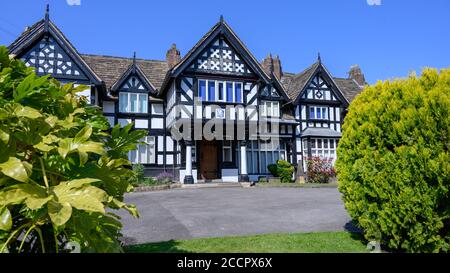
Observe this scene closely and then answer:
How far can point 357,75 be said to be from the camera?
95.8 feet

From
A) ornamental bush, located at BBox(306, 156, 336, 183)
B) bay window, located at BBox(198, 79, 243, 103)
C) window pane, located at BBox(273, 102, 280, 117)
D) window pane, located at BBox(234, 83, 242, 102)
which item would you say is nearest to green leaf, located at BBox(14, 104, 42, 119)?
bay window, located at BBox(198, 79, 243, 103)

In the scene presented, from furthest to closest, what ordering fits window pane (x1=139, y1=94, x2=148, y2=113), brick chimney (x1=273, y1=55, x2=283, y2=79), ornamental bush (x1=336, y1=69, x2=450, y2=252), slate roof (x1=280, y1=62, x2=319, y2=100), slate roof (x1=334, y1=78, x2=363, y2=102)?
slate roof (x1=334, y1=78, x2=363, y2=102) → brick chimney (x1=273, y1=55, x2=283, y2=79) → slate roof (x1=280, y1=62, x2=319, y2=100) → window pane (x1=139, y1=94, x2=148, y2=113) → ornamental bush (x1=336, y1=69, x2=450, y2=252)

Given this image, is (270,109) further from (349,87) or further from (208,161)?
(349,87)

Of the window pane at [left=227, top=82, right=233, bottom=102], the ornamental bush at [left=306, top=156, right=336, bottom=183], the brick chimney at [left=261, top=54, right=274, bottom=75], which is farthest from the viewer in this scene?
the brick chimney at [left=261, top=54, right=274, bottom=75]

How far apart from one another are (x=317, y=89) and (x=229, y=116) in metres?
8.60

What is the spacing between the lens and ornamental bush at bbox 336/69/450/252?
4.18 metres

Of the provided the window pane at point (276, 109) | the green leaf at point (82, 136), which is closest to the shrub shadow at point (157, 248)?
the green leaf at point (82, 136)

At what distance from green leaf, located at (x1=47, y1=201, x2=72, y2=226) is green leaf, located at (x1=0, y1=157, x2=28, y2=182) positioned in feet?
0.52

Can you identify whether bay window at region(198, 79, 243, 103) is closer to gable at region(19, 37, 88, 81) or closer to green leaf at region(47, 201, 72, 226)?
gable at region(19, 37, 88, 81)

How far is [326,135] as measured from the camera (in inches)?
875

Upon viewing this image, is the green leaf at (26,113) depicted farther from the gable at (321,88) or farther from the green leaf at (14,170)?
the gable at (321,88)

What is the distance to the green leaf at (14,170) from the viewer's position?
3.47 ft

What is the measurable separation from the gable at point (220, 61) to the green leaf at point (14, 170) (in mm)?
18280

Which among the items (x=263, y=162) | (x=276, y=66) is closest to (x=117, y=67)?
(x=276, y=66)
